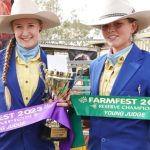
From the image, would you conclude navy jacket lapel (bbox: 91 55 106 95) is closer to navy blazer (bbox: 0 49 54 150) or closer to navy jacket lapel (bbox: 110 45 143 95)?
navy jacket lapel (bbox: 110 45 143 95)

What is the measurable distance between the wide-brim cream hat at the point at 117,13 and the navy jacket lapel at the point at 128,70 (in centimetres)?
26

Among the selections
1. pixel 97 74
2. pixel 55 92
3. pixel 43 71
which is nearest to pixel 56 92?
pixel 55 92

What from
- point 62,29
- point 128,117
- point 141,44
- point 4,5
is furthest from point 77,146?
point 62,29

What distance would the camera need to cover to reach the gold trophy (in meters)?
2.97

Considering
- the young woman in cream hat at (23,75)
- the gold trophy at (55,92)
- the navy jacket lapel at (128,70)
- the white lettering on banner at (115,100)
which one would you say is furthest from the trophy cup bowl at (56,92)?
the navy jacket lapel at (128,70)

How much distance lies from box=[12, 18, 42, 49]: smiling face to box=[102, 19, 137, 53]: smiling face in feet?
1.87

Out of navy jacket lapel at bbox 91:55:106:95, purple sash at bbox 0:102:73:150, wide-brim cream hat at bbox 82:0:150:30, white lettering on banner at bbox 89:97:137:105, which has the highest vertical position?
wide-brim cream hat at bbox 82:0:150:30

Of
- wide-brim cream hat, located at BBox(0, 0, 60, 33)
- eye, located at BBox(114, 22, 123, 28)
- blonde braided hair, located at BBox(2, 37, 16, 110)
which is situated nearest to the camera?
eye, located at BBox(114, 22, 123, 28)

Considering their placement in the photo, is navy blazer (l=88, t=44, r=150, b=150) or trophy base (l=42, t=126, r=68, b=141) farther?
trophy base (l=42, t=126, r=68, b=141)

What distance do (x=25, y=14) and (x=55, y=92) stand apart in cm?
64

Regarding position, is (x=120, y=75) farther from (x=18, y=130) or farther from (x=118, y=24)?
(x=18, y=130)

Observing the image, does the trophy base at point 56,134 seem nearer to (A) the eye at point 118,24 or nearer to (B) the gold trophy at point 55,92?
(B) the gold trophy at point 55,92

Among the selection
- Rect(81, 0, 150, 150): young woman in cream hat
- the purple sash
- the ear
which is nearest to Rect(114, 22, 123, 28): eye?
Rect(81, 0, 150, 150): young woman in cream hat

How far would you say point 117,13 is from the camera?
2982 millimetres
